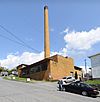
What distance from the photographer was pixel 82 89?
89.4 feet

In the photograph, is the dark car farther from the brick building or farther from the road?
the brick building

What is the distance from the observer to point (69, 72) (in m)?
61.3

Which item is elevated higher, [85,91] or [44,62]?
[44,62]

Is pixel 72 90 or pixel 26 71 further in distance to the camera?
pixel 26 71

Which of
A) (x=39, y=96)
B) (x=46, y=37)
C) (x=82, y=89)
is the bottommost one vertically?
(x=39, y=96)

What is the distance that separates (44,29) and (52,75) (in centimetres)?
1654

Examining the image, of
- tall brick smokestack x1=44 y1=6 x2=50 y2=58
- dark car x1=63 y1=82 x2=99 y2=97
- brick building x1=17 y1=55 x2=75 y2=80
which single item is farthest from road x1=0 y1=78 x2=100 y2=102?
tall brick smokestack x1=44 y1=6 x2=50 y2=58

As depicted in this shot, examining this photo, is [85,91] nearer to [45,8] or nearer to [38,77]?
[38,77]

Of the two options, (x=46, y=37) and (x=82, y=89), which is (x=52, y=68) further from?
(x=82, y=89)

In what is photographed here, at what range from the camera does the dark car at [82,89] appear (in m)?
26.2

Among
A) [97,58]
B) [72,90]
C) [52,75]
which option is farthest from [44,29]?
[72,90]

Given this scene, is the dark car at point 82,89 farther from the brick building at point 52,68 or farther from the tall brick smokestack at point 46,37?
the tall brick smokestack at point 46,37

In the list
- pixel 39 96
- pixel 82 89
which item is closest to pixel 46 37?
pixel 82 89

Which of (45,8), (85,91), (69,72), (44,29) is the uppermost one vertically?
(45,8)
